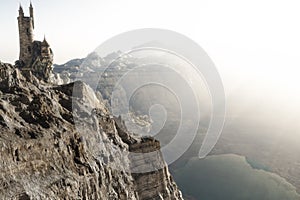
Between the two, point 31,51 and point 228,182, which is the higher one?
point 31,51

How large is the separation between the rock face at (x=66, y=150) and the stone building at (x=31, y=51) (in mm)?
21523

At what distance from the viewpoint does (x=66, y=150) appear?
68.4 ft

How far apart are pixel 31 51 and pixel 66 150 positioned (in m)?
36.1

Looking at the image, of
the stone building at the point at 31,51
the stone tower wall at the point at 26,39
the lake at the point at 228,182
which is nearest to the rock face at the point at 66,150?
the stone building at the point at 31,51

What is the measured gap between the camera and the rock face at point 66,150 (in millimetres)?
17078

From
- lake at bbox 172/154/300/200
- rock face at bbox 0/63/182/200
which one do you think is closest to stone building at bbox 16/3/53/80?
rock face at bbox 0/63/182/200

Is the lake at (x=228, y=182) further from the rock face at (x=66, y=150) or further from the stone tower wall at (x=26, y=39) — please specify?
the rock face at (x=66, y=150)

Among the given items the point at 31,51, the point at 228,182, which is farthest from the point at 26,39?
the point at 228,182

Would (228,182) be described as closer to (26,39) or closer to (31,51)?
(31,51)

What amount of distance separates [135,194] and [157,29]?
43.8 ft

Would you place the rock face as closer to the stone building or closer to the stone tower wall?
the stone building

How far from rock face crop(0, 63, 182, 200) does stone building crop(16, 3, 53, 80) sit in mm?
21523

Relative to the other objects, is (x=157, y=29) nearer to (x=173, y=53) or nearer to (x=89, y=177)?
(x=173, y=53)

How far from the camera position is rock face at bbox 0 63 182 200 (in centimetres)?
1708
